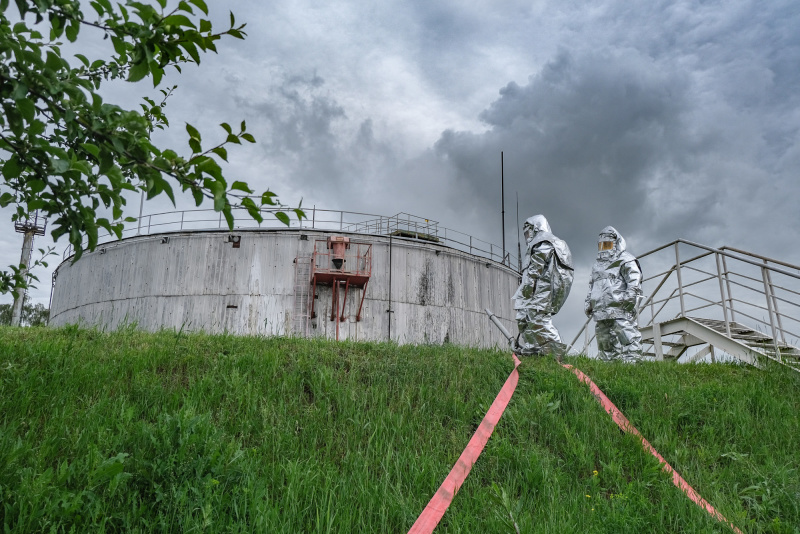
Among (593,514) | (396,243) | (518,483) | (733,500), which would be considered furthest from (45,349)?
(396,243)

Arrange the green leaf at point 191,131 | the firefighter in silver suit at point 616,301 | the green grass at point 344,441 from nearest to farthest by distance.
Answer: the green leaf at point 191,131 → the green grass at point 344,441 → the firefighter in silver suit at point 616,301

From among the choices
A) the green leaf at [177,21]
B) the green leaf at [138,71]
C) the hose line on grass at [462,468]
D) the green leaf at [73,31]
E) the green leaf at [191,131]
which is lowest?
the hose line on grass at [462,468]

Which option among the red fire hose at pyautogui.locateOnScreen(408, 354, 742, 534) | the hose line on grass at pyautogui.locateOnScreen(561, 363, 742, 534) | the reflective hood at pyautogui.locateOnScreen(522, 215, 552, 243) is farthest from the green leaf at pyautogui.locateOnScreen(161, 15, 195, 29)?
the reflective hood at pyautogui.locateOnScreen(522, 215, 552, 243)

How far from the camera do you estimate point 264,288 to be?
17094mm

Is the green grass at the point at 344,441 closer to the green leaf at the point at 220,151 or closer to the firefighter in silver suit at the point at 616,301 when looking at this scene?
the green leaf at the point at 220,151

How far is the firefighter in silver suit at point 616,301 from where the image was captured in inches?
398

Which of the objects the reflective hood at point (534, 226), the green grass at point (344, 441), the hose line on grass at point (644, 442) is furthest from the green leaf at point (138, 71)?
the reflective hood at point (534, 226)

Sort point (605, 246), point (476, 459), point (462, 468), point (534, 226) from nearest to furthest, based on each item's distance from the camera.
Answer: point (462, 468)
point (476, 459)
point (534, 226)
point (605, 246)

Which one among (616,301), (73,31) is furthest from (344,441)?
(616,301)

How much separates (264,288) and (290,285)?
2.45 ft

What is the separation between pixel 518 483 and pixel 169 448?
8.02 ft

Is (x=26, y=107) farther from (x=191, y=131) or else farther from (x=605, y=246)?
(x=605, y=246)

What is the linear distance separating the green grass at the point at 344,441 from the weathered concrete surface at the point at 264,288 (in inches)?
389

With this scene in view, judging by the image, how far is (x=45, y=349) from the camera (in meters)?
5.58
